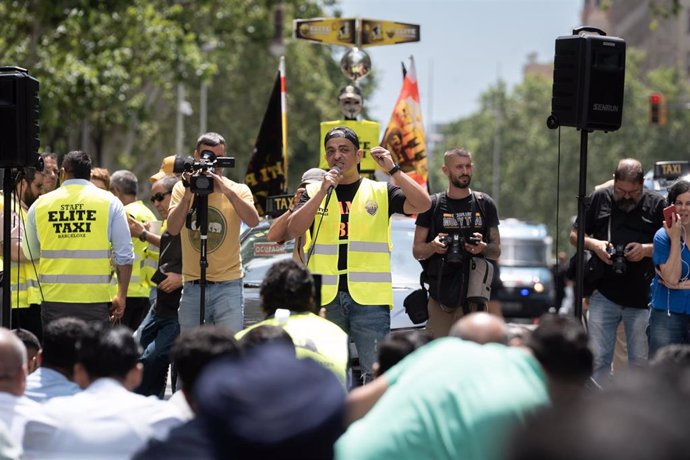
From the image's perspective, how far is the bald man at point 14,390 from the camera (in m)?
5.43

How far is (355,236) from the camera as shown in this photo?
354 inches

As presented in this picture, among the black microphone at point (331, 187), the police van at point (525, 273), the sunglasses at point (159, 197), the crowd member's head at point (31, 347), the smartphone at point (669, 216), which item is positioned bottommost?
the police van at point (525, 273)

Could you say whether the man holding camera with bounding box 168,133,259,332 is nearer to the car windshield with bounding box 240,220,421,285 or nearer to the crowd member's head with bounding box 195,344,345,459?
the car windshield with bounding box 240,220,421,285

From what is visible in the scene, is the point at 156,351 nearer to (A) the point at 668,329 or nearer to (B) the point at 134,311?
(B) the point at 134,311

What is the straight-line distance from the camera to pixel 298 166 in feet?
175

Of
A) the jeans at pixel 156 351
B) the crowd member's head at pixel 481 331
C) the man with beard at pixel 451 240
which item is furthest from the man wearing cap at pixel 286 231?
the crowd member's head at pixel 481 331

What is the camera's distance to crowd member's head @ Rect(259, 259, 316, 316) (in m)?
6.57

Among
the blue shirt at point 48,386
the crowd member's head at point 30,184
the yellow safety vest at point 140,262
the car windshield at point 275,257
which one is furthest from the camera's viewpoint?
the car windshield at point 275,257

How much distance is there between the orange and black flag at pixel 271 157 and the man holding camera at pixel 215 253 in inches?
165

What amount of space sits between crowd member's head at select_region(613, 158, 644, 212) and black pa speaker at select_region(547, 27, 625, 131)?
0.97 feet

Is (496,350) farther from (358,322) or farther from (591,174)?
(591,174)

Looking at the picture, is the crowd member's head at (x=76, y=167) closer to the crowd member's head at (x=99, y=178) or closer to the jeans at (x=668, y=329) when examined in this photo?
the crowd member's head at (x=99, y=178)

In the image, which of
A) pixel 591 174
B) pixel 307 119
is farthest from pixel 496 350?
pixel 591 174

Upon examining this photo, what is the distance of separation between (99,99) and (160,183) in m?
17.1
